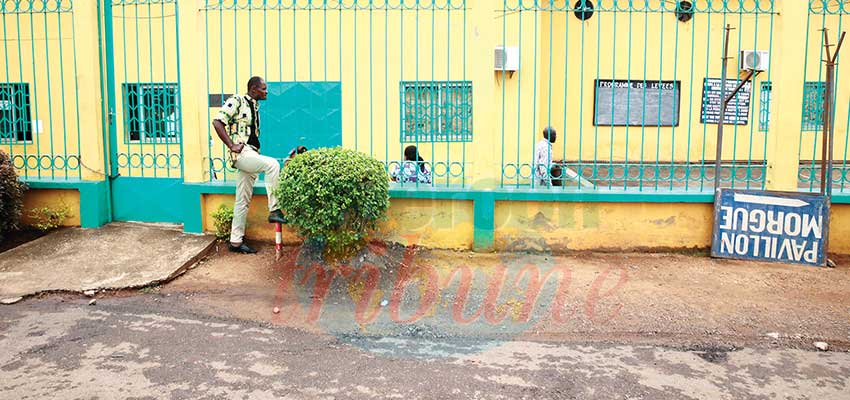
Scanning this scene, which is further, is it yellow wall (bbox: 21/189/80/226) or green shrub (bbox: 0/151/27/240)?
yellow wall (bbox: 21/189/80/226)

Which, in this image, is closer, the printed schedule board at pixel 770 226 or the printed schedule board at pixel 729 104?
the printed schedule board at pixel 770 226

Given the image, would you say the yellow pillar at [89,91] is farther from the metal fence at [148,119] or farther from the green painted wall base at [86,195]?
the metal fence at [148,119]

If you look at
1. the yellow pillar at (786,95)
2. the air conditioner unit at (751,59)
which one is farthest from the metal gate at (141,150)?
the air conditioner unit at (751,59)

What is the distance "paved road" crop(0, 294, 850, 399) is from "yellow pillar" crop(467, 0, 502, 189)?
2226 mm

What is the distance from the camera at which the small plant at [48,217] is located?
6.87 m

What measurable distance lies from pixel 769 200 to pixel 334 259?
4001 mm

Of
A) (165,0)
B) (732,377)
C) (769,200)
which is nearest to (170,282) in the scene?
(165,0)

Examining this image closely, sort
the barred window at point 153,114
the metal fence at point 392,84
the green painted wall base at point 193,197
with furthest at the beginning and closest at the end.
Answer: the metal fence at point 392,84 < the barred window at point 153,114 < the green painted wall base at point 193,197

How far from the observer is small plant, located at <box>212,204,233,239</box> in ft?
21.0

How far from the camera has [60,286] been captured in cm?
532

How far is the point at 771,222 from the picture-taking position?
6004 mm

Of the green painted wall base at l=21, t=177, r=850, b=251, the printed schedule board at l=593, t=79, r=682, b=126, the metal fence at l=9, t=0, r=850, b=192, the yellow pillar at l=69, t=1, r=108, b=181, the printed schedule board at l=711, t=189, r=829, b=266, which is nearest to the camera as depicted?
the printed schedule board at l=711, t=189, r=829, b=266

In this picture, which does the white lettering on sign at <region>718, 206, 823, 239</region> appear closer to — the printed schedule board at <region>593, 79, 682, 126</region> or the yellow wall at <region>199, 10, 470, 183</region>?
the yellow wall at <region>199, 10, 470, 183</region>

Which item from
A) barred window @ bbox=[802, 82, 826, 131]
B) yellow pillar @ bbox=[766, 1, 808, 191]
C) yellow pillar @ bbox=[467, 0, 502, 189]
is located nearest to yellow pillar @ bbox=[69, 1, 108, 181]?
yellow pillar @ bbox=[467, 0, 502, 189]
